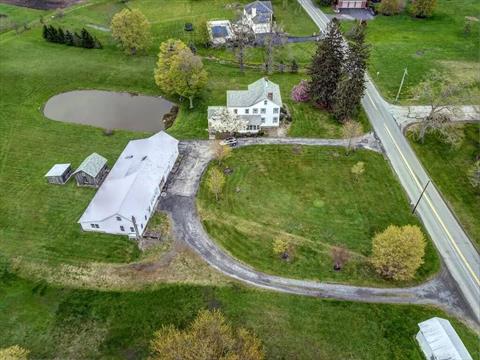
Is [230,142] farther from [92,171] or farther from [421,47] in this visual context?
[421,47]

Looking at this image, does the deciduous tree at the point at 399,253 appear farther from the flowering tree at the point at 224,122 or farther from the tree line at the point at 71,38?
the tree line at the point at 71,38

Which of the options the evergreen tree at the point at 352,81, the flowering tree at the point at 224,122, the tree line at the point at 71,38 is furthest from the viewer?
the tree line at the point at 71,38

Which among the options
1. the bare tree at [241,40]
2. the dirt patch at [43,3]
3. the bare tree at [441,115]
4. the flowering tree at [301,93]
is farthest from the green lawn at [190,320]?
the dirt patch at [43,3]

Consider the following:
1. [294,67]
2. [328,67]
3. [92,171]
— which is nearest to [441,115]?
[328,67]

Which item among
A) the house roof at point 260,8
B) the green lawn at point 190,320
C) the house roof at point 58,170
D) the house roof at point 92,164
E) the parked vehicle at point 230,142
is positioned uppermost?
the house roof at point 260,8

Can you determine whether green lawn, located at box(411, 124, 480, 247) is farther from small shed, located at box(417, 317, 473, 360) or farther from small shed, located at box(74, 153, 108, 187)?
small shed, located at box(74, 153, 108, 187)

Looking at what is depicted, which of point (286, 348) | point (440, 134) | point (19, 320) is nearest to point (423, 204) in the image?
point (440, 134)

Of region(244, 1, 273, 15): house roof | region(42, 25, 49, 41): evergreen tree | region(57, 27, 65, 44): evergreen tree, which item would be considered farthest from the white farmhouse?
region(42, 25, 49, 41): evergreen tree
